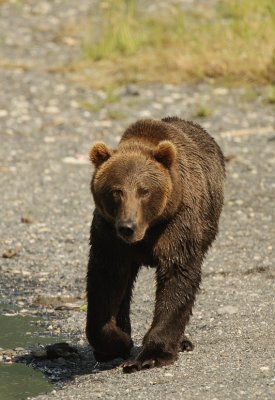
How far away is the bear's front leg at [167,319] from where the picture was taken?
22.5 ft

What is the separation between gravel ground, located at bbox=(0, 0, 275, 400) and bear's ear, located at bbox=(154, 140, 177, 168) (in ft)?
4.11

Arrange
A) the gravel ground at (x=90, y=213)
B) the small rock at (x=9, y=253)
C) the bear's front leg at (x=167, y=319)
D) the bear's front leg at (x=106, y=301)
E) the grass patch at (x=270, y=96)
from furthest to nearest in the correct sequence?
the grass patch at (x=270, y=96) < the small rock at (x=9, y=253) < the bear's front leg at (x=106, y=301) < the bear's front leg at (x=167, y=319) < the gravel ground at (x=90, y=213)

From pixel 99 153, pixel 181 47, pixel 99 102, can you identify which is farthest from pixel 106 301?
pixel 181 47

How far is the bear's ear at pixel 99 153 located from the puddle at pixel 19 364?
1421 mm

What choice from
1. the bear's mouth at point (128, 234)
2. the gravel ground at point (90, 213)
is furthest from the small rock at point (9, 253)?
the bear's mouth at point (128, 234)

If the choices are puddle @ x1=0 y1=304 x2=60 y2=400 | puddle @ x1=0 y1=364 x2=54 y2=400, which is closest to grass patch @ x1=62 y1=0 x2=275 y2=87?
puddle @ x1=0 y1=304 x2=60 y2=400

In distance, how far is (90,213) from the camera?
38.0ft

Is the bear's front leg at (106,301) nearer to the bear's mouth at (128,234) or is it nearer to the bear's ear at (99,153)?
the bear's mouth at (128,234)

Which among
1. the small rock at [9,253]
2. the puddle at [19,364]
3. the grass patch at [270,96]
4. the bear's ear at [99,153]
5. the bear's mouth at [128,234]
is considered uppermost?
the bear's ear at [99,153]

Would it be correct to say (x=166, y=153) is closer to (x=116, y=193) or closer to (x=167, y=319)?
(x=116, y=193)

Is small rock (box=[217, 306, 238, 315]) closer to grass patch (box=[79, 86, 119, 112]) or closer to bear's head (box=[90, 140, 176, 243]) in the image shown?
bear's head (box=[90, 140, 176, 243])

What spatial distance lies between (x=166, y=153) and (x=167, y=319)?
1017mm

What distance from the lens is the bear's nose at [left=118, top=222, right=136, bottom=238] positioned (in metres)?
6.45

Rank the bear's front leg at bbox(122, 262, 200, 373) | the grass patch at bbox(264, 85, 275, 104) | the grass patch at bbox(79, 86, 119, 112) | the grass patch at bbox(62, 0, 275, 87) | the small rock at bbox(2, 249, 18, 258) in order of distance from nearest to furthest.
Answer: the bear's front leg at bbox(122, 262, 200, 373) → the small rock at bbox(2, 249, 18, 258) → the grass patch at bbox(264, 85, 275, 104) → the grass patch at bbox(79, 86, 119, 112) → the grass patch at bbox(62, 0, 275, 87)
